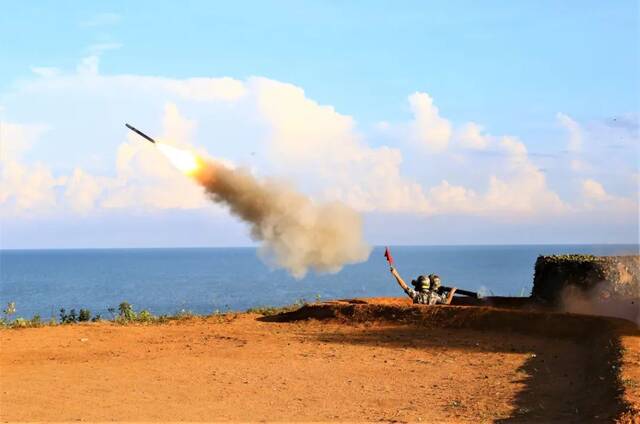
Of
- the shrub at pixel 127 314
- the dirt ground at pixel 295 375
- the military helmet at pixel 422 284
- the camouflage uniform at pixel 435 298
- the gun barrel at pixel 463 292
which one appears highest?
the military helmet at pixel 422 284

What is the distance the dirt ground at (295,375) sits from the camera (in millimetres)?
13289

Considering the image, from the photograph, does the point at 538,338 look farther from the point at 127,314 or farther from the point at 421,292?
the point at 127,314

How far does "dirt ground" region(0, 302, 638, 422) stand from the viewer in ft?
43.6

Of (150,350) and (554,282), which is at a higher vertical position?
(554,282)

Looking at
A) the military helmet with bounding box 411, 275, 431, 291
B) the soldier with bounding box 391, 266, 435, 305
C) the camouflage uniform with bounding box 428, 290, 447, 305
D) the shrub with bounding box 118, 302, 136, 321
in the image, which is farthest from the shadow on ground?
the shrub with bounding box 118, 302, 136, 321

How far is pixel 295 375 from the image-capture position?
16625mm

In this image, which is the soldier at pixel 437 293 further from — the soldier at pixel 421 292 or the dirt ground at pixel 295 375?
the dirt ground at pixel 295 375

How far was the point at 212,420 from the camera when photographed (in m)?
12.7

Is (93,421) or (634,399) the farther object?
(93,421)

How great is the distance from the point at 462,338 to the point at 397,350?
2.56 m

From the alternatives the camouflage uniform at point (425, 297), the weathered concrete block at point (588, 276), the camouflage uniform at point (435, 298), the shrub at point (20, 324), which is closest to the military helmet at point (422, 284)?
the camouflage uniform at point (425, 297)

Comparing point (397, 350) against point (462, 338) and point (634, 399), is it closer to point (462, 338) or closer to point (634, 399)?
point (462, 338)

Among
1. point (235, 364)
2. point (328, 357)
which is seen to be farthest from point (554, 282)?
point (235, 364)

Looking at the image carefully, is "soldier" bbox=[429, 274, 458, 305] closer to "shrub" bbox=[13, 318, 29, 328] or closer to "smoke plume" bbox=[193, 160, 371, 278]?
"smoke plume" bbox=[193, 160, 371, 278]
